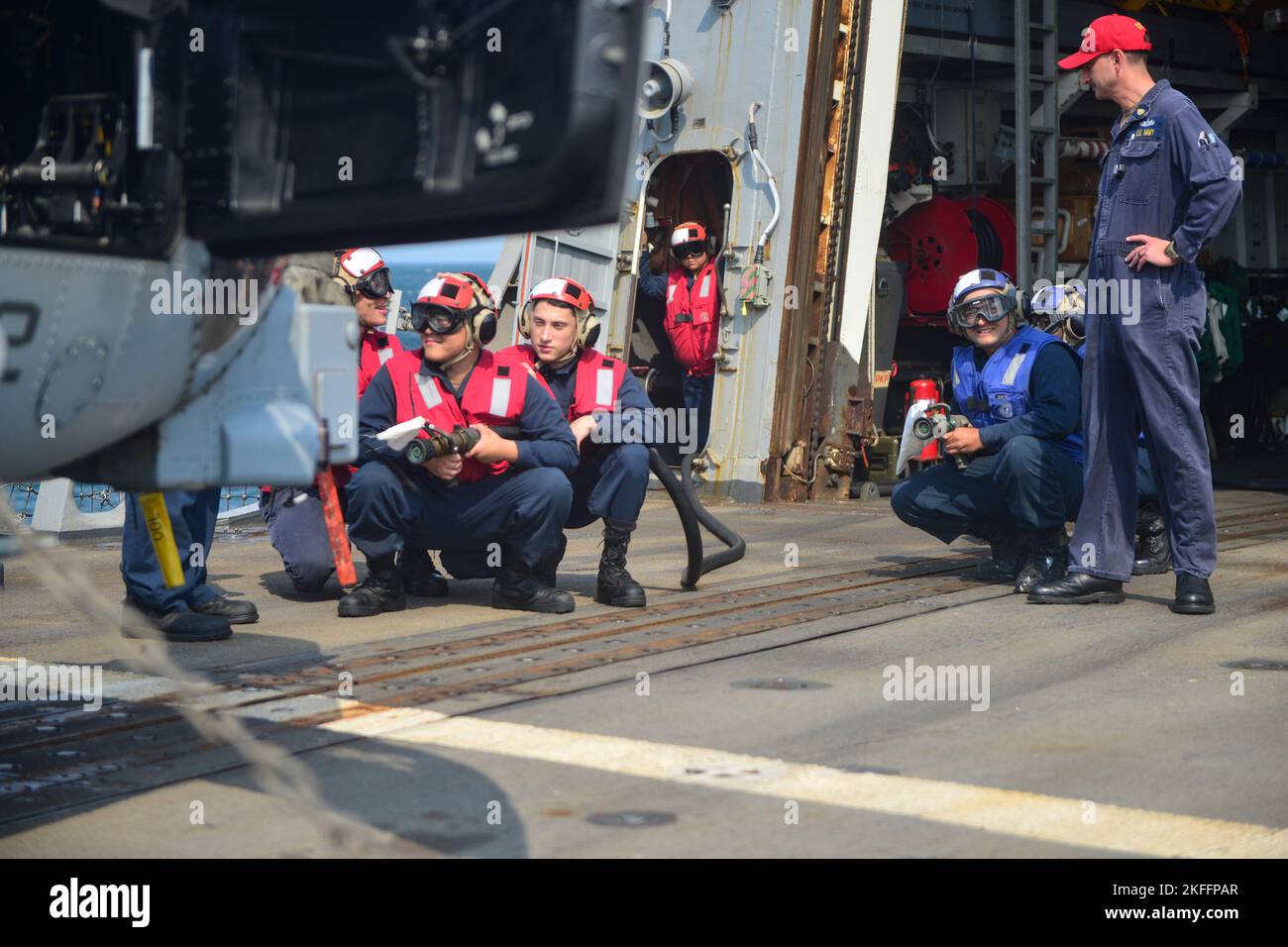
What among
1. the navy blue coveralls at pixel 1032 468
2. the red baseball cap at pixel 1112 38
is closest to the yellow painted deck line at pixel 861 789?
the navy blue coveralls at pixel 1032 468

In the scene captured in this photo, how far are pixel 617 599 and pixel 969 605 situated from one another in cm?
146

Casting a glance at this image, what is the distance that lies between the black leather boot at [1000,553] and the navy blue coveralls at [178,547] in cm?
339

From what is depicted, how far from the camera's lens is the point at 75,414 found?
335cm

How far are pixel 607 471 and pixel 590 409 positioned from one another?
0.36 meters

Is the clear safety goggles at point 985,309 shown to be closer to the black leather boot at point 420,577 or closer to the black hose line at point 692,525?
the black hose line at point 692,525

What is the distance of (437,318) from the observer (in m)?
6.55

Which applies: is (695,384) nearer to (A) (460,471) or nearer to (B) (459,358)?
(B) (459,358)

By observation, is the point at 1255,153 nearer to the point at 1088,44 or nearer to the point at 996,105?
the point at 996,105

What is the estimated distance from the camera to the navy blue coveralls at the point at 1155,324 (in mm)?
6262

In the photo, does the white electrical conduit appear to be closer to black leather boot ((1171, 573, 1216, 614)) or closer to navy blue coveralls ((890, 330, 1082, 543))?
navy blue coveralls ((890, 330, 1082, 543))

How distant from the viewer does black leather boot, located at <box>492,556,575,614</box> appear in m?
6.64

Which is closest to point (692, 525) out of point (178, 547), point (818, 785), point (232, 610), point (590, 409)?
point (590, 409)

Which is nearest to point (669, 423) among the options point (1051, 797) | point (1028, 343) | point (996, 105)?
point (996, 105)

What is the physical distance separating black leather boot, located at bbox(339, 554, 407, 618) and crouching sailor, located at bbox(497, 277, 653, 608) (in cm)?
62
